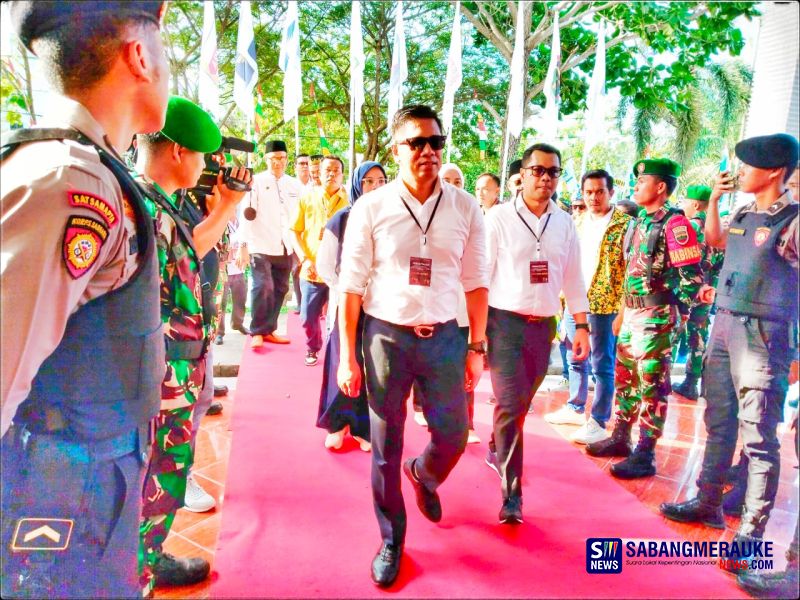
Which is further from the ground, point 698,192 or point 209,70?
point 209,70

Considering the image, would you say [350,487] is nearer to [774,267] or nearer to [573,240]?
[573,240]

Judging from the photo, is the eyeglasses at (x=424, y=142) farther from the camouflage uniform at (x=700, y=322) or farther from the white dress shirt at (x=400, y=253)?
the camouflage uniform at (x=700, y=322)

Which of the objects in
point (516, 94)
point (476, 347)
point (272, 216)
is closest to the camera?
point (476, 347)

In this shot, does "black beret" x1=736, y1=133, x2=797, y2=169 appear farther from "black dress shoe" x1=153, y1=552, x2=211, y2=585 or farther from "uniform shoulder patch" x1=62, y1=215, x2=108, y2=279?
"black dress shoe" x1=153, y1=552, x2=211, y2=585

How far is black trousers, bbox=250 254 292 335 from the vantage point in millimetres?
4797

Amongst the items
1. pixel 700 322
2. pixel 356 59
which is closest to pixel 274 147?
pixel 356 59

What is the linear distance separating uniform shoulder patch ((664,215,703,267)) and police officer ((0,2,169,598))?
9.40 ft

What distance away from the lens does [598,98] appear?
2.65 metres

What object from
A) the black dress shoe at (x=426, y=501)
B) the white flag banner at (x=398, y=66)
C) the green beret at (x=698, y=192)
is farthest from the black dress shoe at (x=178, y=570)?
the green beret at (x=698, y=192)

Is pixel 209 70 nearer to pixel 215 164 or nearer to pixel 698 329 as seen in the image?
pixel 215 164

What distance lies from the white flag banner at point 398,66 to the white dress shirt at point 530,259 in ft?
2.63

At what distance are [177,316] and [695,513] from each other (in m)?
2.61

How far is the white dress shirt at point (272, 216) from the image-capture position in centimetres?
405

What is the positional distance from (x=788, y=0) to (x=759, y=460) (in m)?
1.79
